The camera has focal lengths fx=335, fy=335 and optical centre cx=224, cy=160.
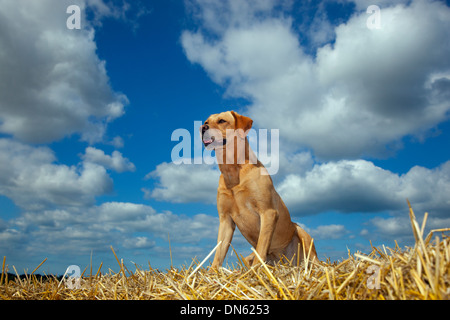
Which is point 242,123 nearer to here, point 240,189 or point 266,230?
point 240,189

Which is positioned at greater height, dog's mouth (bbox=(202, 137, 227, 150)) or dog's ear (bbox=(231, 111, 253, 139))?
dog's ear (bbox=(231, 111, 253, 139))

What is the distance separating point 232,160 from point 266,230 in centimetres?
104

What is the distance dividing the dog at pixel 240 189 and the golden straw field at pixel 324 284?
1356mm

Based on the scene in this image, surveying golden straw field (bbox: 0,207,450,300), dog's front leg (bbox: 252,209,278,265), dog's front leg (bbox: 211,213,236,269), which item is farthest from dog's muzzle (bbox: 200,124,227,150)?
golden straw field (bbox: 0,207,450,300)

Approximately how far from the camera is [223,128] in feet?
15.4

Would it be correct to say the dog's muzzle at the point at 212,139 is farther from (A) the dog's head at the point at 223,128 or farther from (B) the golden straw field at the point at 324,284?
(B) the golden straw field at the point at 324,284

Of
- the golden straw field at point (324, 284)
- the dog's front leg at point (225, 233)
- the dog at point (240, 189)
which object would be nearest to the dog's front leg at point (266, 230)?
the dog at point (240, 189)

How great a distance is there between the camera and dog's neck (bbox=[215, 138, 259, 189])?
460 cm

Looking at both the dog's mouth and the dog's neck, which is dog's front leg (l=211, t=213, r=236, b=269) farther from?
the dog's mouth

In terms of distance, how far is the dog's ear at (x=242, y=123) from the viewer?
4.73 meters
